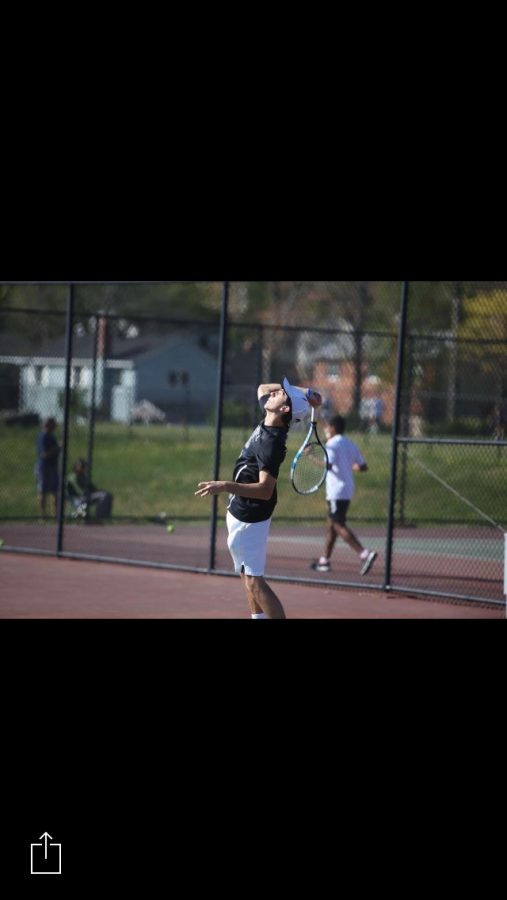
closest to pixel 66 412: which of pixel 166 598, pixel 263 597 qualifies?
pixel 166 598

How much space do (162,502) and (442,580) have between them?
842 centimetres

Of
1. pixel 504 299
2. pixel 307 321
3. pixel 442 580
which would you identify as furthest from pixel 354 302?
pixel 442 580

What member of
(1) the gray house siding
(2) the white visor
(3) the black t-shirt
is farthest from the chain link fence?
(1) the gray house siding

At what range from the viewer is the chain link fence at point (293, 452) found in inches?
526

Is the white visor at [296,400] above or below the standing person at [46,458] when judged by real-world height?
above

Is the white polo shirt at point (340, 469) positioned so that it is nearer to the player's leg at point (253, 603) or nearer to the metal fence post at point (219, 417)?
the metal fence post at point (219, 417)

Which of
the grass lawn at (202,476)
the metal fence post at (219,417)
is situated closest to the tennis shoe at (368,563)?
the metal fence post at (219,417)

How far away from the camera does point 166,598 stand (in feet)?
36.4

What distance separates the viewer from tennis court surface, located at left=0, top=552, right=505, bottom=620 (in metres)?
10.3

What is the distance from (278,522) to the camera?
1872 centimetres

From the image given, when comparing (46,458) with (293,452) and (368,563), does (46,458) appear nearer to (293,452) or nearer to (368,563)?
(293,452)

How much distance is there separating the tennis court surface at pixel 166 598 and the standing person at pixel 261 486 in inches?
83.0

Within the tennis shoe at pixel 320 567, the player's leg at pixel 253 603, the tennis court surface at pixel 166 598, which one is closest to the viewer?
the player's leg at pixel 253 603
